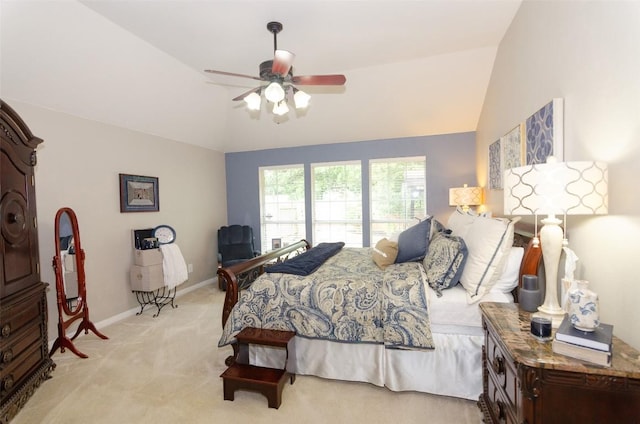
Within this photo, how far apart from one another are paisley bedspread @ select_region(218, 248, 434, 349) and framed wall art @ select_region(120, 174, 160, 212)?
2.38 metres

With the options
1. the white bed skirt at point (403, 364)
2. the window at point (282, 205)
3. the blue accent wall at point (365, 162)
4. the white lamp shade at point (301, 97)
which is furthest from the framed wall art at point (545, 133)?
the window at point (282, 205)

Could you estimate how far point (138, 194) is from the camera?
389 centimetres

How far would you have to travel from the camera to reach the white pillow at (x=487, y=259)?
1.97 meters

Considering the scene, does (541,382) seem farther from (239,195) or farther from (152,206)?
(239,195)

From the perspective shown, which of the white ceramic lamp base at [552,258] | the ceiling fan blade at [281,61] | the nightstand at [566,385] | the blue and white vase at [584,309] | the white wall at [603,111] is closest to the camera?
the nightstand at [566,385]

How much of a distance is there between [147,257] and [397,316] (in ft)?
10.2

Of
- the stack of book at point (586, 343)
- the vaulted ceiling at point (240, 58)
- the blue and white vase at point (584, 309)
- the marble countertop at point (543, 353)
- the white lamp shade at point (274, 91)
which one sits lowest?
the marble countertop at point (543, 353)

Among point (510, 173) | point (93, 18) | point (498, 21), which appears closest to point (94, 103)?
point (93, 18)

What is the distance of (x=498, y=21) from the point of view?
2770 mm

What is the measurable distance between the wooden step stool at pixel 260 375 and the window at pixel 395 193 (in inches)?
121

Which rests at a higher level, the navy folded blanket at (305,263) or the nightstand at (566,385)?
the navy folded blanket at (305,263)

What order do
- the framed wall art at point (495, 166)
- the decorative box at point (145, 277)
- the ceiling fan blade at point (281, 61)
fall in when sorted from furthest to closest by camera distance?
1. the decorative box at point (145, 277)
2. the framed wall art at point (495, 166)
3. the ceiling fan blade at point (281, 61)

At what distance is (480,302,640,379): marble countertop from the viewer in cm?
108

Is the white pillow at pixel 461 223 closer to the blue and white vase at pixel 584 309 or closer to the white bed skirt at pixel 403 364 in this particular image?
Result: the white bed skirt at pixel 403 364
